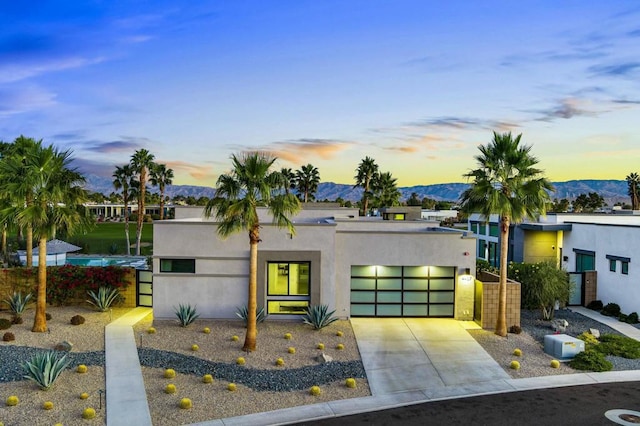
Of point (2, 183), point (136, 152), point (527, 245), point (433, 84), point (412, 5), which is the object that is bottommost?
point (527, 245)

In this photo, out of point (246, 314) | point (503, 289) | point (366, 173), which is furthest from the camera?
point (366, 173)

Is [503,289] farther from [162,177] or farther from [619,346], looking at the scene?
[162,177]

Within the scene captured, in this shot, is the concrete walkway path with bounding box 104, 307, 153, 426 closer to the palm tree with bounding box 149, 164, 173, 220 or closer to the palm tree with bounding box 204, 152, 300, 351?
the palm tree with bounding box 204, 152, 300, 351

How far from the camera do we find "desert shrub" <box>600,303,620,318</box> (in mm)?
23250

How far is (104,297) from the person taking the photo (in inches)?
848

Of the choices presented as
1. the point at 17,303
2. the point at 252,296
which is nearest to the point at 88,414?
the point at 252,296

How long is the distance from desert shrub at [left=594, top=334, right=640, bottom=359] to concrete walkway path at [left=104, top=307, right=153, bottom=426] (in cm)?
1636

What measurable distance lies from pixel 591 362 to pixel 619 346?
112 inches

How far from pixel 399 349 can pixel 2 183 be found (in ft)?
55.4

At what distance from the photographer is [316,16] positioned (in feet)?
75.1

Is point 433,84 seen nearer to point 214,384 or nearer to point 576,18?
point 576,18

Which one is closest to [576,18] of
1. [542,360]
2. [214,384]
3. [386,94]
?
[386,94]

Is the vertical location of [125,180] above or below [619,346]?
above

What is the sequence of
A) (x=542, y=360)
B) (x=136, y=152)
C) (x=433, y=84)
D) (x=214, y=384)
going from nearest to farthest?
(x=214, y=384) → (x=542, y=360) → (x=433, y=84) → (x=136, y=152)
